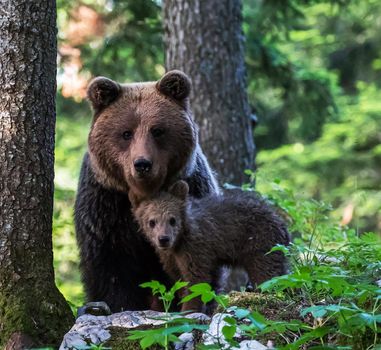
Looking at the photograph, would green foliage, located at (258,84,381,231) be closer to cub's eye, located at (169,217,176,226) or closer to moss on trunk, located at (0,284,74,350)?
cub's eye, located at (169,217,176,226)

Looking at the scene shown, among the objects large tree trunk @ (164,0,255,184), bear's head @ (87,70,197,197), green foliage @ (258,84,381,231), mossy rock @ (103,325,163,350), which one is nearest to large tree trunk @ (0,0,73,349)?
mossy rock @ (103,325,163,350)

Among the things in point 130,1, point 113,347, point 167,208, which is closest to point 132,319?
point 113,347

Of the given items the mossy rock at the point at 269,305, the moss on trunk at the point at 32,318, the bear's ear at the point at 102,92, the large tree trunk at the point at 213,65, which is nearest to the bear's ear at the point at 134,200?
the bear's ear at the point at 102,92

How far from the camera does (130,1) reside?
1168 centimetres

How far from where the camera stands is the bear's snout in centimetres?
554

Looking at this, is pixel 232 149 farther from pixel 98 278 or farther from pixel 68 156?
pixel 68 156

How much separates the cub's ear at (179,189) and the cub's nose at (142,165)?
36 cm

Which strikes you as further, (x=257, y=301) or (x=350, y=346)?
(x=257, y=301)

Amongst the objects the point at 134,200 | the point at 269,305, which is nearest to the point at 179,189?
the point at 134,200

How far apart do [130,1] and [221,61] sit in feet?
10.7

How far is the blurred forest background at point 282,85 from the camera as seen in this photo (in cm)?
1223

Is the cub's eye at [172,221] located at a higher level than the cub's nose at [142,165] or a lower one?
lower

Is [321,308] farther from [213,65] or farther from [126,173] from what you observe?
[213,65]

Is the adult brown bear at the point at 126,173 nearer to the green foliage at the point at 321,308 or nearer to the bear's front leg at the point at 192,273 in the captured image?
the bear's front leg at the point at 192,273
